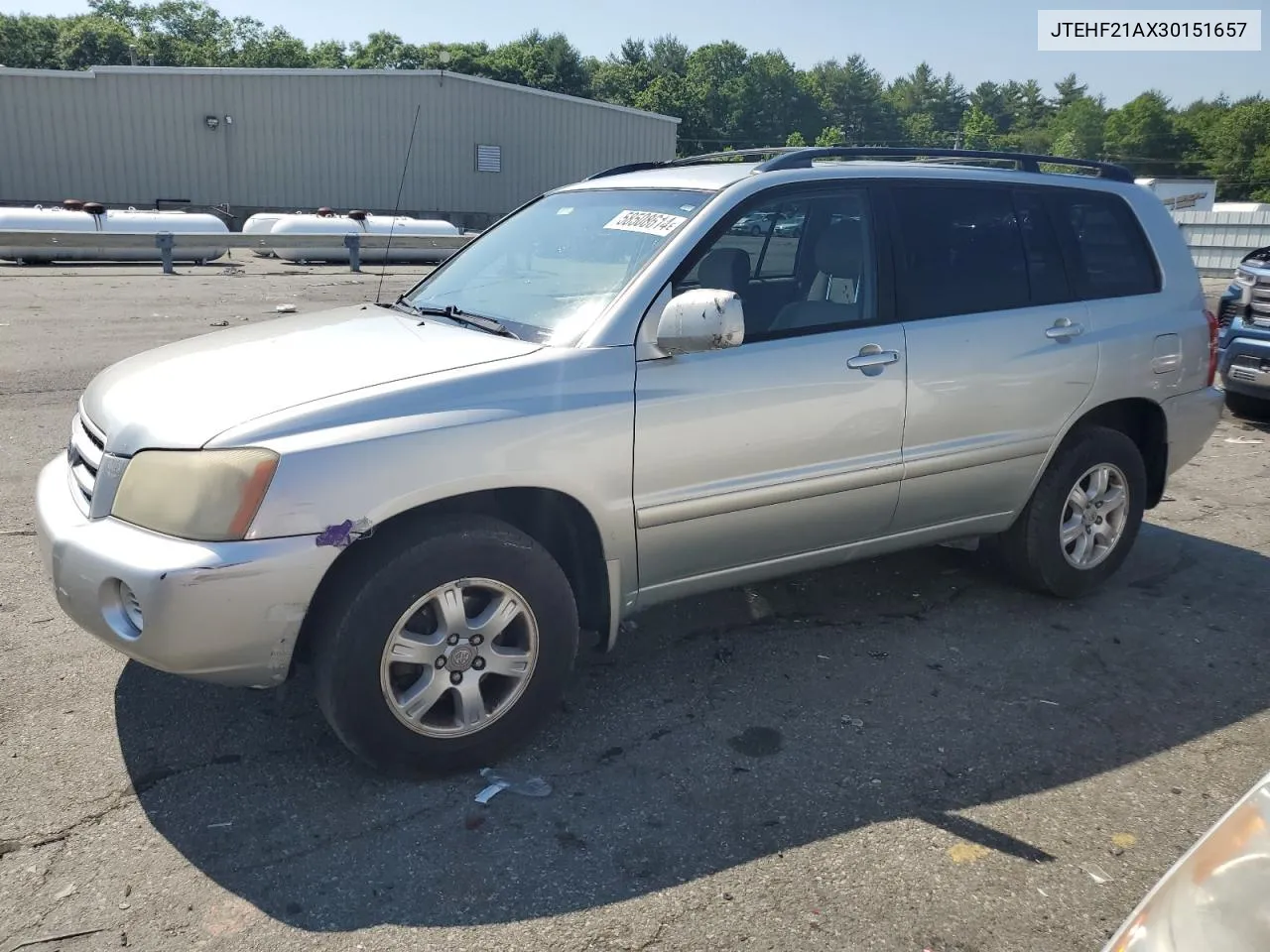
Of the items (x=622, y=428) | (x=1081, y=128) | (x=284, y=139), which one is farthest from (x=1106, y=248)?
(x=1081, y=128)

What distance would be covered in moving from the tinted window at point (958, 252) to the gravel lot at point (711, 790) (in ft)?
4.55

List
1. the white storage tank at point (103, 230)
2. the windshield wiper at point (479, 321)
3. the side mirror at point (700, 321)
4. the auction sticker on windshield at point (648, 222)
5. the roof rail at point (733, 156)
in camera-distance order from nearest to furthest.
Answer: the side mirror at point (700, 321), the windshield wiper at point (479, 321), the auction sticker on windshield at point (648, 222), the roof rail at point (733, 156), the white storage tank at point (103, 230)

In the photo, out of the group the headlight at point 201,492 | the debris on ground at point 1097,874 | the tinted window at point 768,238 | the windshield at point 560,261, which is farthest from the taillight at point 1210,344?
the headlight at point 201,492

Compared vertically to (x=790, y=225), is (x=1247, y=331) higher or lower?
lower

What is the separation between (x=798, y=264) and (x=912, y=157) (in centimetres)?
88

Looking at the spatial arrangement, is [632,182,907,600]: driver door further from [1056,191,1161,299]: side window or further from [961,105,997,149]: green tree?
[961,105,997,149]: green tree

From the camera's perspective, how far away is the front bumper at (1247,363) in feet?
27.3

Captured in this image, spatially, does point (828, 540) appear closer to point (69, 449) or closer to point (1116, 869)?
point (1116, 869)

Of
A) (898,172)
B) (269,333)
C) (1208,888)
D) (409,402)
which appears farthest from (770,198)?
(1208,888)

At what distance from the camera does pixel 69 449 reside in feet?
11.7

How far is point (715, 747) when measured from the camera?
344 cm

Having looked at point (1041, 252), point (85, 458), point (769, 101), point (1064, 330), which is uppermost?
point (769, 101)

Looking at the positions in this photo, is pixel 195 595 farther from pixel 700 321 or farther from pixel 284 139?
pixel 284 139

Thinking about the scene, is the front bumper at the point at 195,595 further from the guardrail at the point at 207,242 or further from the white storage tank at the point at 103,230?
the white storage tank at the point at 103,230
